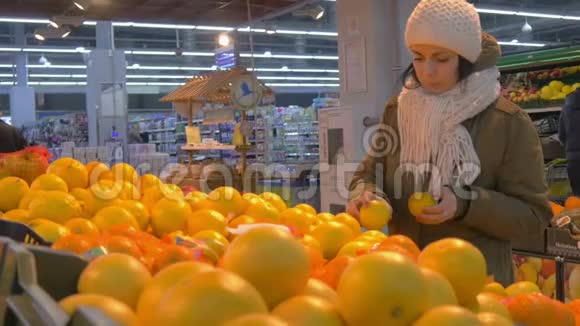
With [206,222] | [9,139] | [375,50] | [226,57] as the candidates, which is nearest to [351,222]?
[206,222]

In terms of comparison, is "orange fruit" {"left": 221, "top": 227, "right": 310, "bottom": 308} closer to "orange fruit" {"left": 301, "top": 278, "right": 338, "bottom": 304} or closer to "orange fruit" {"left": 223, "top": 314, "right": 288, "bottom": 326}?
"orange fruit" {"left": 301, "top": 278, "right": 338, "bottom": 304}

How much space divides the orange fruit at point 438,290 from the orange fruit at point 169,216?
1.08 metres

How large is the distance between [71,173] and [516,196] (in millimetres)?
1459

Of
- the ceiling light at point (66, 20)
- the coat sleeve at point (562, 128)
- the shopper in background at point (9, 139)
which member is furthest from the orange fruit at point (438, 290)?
the ceiling light at point (66, 20)

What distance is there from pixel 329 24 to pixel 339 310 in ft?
50.7

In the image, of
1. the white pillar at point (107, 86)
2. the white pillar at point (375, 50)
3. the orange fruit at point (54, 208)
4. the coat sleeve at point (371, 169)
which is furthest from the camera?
the white pillar at point (107, 86)

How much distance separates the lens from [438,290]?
85 centimetres

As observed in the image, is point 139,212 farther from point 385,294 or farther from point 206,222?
point 385,294

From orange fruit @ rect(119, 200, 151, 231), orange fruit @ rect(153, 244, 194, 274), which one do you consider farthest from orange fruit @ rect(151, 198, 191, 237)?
orange fruit @ rect(153, 244, 194, 274)

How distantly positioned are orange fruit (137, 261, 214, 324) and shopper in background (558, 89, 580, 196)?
4.89 m

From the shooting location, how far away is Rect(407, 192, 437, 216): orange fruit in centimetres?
189

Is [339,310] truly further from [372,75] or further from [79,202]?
[372,75]

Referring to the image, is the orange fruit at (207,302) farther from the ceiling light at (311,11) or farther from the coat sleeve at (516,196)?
the ceiling light at (311,11)

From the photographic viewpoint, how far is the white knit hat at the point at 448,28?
6.18ft
